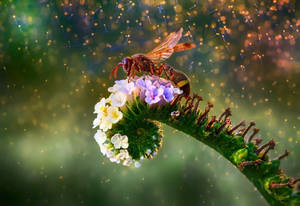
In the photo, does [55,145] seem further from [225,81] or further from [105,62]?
[225,81]

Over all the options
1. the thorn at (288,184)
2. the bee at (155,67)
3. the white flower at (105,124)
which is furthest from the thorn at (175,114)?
the thorn at (288,184)

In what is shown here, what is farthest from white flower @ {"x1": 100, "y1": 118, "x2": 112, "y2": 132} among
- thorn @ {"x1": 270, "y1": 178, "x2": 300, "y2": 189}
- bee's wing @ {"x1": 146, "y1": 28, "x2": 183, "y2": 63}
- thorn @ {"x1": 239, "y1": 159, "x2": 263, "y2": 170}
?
thorn @ {"x1": 270, "y1": 178, "x2": 300, "y2": 189}

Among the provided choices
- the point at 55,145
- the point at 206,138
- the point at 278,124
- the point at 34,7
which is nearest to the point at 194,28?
the point at 278,124

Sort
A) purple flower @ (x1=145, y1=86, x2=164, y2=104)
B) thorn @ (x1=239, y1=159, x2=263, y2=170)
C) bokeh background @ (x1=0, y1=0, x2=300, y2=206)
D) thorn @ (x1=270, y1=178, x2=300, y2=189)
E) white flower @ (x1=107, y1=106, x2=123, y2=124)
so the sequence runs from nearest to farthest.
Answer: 1. thorn @ (x1=270, y1=178, x2=300, y2=189)
2. thorn @ (x1=239, y1=159, x2=263, y2=170)
3. purple flower @ (x1=145, y1=86, x2=164, y2=104)
4. white flower @ (x1=107, y1=106, x2=123, y2=124)
5. bokeh background @ (x1=0, y1=0, x2=300, y2=206)

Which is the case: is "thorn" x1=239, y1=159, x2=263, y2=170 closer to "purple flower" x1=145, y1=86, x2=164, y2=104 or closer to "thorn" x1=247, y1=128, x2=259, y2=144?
"thorn" x1=247, y1=128, x2=259, y2=144

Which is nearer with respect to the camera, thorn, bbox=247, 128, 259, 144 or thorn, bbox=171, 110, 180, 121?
thorn, bbox=247, 128, 259, 144

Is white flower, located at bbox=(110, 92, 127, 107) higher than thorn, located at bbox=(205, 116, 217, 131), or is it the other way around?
white flower, located at bbox=(110, 92, 127, 107)

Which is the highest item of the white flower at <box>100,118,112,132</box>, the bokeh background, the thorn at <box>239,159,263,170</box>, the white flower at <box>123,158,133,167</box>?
the bokeh background
